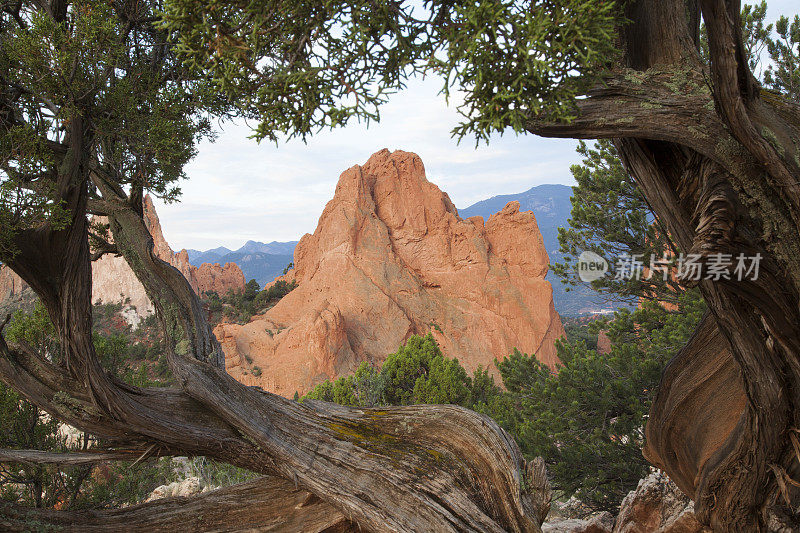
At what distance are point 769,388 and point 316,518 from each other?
3.67m

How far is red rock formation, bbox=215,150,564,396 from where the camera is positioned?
3478 cm

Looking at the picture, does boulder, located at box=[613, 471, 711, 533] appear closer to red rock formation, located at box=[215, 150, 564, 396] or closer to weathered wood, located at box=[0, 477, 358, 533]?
weathered wood, located at box=[0, 477, 358, 533]

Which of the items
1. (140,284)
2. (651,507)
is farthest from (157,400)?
(140,284)

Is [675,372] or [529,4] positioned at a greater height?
[529,4]

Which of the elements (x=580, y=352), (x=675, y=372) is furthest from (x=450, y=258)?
(x=675, y=372)

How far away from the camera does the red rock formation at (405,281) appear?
34781 millimetres

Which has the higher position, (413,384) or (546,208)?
(546,208)

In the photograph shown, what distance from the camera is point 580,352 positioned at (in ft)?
32.4

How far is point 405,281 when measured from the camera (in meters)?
38.7

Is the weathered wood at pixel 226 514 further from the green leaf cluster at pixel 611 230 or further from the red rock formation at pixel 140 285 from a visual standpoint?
the red rock formation at pixel 140 285

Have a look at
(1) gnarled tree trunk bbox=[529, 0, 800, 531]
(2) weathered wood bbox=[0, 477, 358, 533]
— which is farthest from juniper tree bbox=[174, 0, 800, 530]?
(2) weathered wood bbox=[0, 477, 358, 533]

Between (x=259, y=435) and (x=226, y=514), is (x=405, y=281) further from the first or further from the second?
(x=259, y=435)

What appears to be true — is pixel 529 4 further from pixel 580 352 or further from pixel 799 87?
pixel 580 352

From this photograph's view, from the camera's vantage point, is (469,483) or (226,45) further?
→ (469,483)
